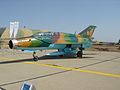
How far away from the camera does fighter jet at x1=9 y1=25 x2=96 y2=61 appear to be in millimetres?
13382

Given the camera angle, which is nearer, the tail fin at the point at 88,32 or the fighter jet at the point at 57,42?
the fighter jet at the point at 57,42

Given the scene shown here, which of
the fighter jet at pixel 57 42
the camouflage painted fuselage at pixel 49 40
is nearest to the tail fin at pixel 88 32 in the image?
the fighter jet at pixel 57 42

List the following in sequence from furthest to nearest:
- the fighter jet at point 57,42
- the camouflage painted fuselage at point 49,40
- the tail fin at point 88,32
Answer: the tail fin at point 88,32 → the camouflage painted fuselage at point 49,40 → the fighter jet at point 57,42

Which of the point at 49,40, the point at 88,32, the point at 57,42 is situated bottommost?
the point at 57,42

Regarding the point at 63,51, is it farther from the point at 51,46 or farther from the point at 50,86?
the point at 50,86

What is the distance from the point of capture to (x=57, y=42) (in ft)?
53.8

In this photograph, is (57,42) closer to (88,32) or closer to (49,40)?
(49,40)

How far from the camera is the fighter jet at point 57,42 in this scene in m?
13.4

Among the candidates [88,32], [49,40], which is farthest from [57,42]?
[88,32]

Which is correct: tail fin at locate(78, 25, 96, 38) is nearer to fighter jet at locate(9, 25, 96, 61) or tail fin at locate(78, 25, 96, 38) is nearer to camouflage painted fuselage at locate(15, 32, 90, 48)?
fighter jet at locate(9, 25, 96, 61)

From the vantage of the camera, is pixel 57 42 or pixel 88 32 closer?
pixel 57 42

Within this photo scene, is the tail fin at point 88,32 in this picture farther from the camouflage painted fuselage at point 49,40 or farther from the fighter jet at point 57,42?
the camouflage painted fuselage at point 49,40

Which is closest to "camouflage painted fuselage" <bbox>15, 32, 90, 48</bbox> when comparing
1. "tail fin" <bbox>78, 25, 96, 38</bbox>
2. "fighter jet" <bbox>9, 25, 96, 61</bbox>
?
"fighter jet" <bbox>9, 25, 96, 61</bbox>

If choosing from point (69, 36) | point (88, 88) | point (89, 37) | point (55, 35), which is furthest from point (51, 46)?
point (88, 88)
